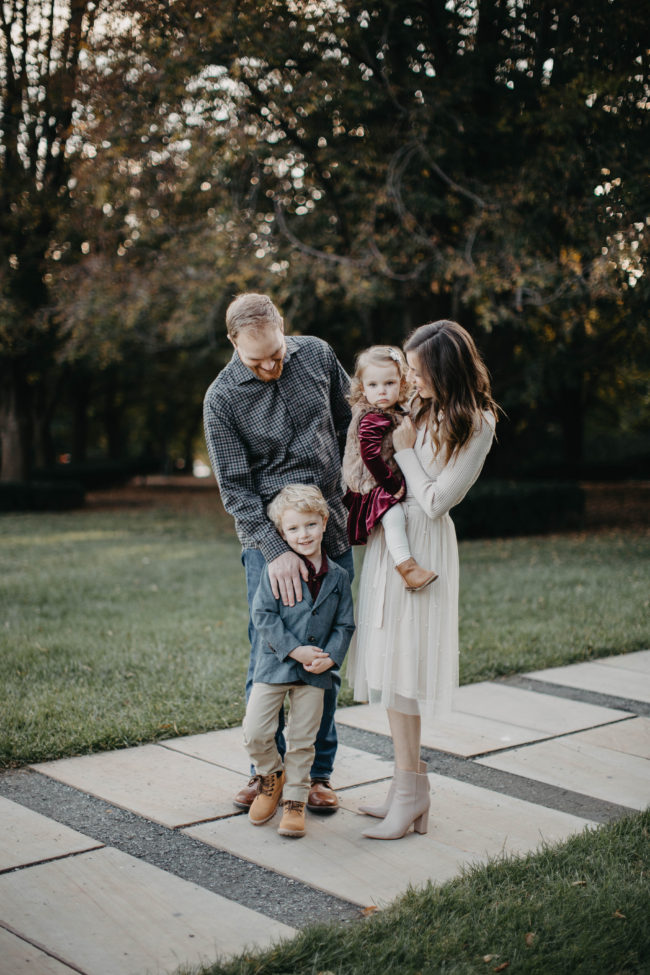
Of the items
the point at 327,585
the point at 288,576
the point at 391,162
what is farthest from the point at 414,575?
the point at 391,162

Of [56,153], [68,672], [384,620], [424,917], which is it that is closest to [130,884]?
[424,917]

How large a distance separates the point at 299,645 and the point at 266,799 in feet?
2.20

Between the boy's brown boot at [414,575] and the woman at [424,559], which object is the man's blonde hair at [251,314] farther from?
the boy's brown boot at [414,575]

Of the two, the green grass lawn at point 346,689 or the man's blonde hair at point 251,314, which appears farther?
the man's blonde hair at point 251,314

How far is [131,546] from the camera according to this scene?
45.4 feet

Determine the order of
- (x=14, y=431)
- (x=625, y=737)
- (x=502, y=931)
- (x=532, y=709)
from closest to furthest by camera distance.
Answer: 1. (x=502, y=931)
2. (x=625, y=737)
3. (x=532, y=709)
4. (x=14, y=431)

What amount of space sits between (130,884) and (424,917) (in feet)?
3.20

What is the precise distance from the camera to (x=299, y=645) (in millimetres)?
3502

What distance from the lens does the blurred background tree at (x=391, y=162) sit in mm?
10383

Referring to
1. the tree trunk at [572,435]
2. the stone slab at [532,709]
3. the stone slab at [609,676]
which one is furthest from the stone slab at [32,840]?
the tree trunk at [572,435]

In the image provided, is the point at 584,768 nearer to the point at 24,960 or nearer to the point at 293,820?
the point at 293,820

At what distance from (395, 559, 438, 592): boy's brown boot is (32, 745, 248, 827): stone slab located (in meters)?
1.24

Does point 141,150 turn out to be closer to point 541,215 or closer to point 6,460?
point 541,215

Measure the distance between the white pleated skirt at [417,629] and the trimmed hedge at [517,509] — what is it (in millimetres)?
10367
